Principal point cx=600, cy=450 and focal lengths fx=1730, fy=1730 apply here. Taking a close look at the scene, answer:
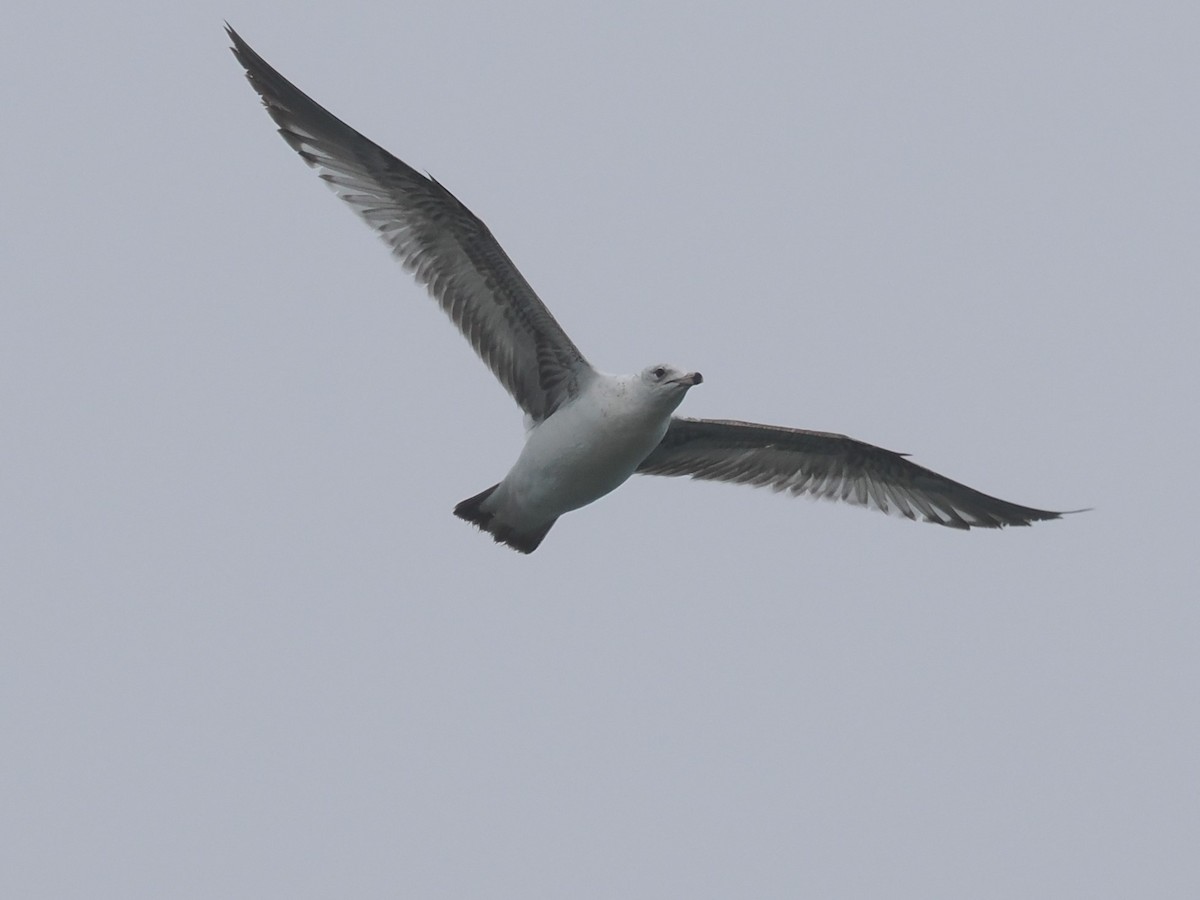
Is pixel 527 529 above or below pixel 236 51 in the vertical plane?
below

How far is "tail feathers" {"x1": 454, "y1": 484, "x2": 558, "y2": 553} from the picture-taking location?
12281 millimetres

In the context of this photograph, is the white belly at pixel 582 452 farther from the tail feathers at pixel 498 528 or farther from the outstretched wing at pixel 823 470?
the outstretched wing at pixel 823 470

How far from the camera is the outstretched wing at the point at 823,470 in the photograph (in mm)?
12914

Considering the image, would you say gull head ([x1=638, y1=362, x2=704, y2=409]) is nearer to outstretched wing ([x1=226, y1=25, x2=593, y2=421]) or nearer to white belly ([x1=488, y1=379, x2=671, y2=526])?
white belly ([x1=488, y1=379, x2=671, y2=526])

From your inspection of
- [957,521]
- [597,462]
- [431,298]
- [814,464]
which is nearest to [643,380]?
[597,462]

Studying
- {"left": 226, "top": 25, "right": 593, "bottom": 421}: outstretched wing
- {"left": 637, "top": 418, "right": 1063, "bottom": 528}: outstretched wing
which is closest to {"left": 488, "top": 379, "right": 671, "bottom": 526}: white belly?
{"left": 226, "top": 25, "right": 593, "bottom": 421}: outstretched wing

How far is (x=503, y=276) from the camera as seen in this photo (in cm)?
1166

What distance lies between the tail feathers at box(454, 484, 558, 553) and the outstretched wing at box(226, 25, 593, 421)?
81cm

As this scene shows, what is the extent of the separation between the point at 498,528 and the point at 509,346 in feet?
4.37

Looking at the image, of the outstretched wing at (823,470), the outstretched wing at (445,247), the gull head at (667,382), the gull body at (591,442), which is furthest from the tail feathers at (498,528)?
the gull head at (667,382)

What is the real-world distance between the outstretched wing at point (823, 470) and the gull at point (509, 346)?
26 cm

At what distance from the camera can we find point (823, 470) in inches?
541

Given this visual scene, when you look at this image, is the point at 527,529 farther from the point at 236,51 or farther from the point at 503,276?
the point at 236,51

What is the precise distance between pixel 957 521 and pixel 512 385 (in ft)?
13.9
